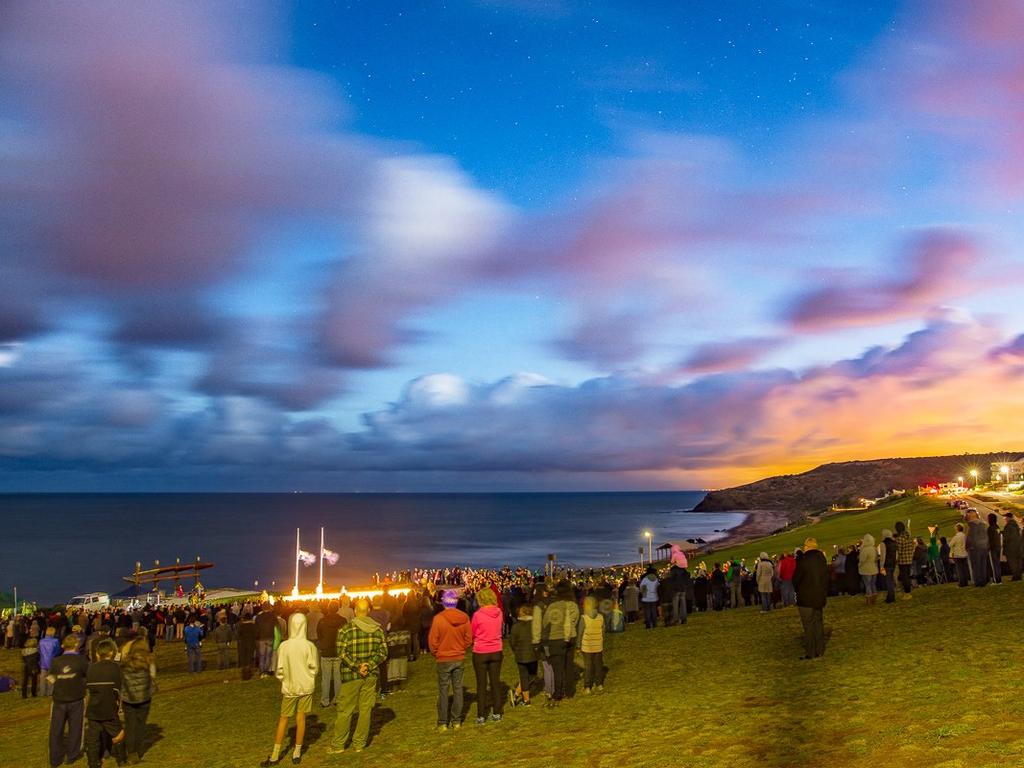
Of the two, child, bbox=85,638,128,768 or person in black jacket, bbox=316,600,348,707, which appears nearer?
child, bbox=85,638,128,768

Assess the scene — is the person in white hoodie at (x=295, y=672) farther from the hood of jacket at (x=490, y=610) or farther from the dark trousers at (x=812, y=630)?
the dark trousers at (x=812, y=630)

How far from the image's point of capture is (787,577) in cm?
2209

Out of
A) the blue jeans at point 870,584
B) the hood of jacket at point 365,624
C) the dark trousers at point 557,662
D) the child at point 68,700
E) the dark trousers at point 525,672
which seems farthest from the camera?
the blue jeans at point 870,584

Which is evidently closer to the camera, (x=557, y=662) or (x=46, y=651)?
(x=557, y=662)

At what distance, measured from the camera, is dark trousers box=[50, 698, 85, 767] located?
11.9m

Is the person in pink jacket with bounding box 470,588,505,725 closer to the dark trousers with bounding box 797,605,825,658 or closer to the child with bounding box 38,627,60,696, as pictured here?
the dark trousers with bounding box 797,605,825,658

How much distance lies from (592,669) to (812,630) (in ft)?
13.7

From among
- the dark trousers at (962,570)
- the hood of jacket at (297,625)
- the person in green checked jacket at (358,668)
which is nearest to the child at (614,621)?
the dark trousers at (962,570)

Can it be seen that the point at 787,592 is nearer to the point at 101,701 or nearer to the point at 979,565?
the point at 979,565

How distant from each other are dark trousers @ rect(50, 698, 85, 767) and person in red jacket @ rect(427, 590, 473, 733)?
5.43m

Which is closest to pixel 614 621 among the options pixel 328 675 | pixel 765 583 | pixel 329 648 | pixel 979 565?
pixel 765 583

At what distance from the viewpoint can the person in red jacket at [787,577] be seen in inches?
870

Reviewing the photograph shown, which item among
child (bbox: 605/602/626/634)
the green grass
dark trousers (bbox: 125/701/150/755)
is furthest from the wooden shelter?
dark trousers (bbox: 125/701/150/755)

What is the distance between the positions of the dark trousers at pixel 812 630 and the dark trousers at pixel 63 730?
12168 mm
